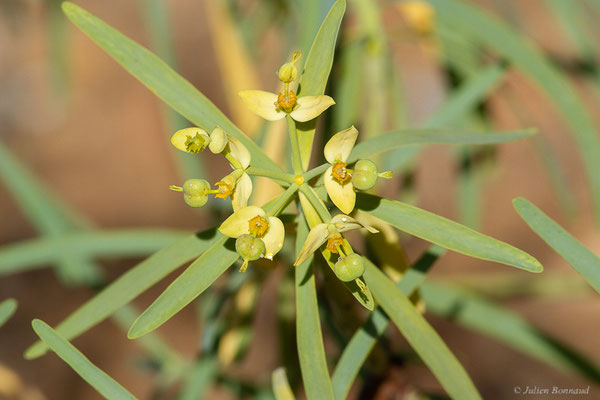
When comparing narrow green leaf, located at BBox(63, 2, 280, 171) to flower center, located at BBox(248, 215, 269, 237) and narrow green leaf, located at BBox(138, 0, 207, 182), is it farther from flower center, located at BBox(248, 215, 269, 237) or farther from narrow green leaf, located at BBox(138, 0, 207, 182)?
narrow green leaf, located at BBox(138, 0, 207, 182)

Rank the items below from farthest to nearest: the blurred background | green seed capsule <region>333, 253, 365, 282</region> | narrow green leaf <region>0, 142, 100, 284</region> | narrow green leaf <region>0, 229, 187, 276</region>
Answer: narrow green leaf <region>0, 142, 100, 284</region>, the blurred background, narrow green leaf <region>0, 229, 187, 276</region>, green seed capsule <region>333, 253, 365, 282</region>

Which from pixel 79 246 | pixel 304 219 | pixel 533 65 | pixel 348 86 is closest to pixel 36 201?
pixel 79 246

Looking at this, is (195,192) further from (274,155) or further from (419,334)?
(274,155)

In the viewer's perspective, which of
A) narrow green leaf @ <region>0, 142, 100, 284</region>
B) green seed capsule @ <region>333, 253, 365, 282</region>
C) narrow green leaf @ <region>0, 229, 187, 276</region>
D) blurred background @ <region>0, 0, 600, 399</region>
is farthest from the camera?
narrow green leaf @ <region>0, 142, 100, 284</region>

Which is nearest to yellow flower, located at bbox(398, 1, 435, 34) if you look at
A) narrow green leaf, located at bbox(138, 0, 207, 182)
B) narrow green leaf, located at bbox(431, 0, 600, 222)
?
narrow green leaf, located at bbox(431, 0, 600, 222)

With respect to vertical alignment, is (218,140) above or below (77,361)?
above

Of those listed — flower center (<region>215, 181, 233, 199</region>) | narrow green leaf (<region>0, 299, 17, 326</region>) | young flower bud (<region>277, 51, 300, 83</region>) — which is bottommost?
narrow green leaf (<region>0, 299, 17, 326</region>)
